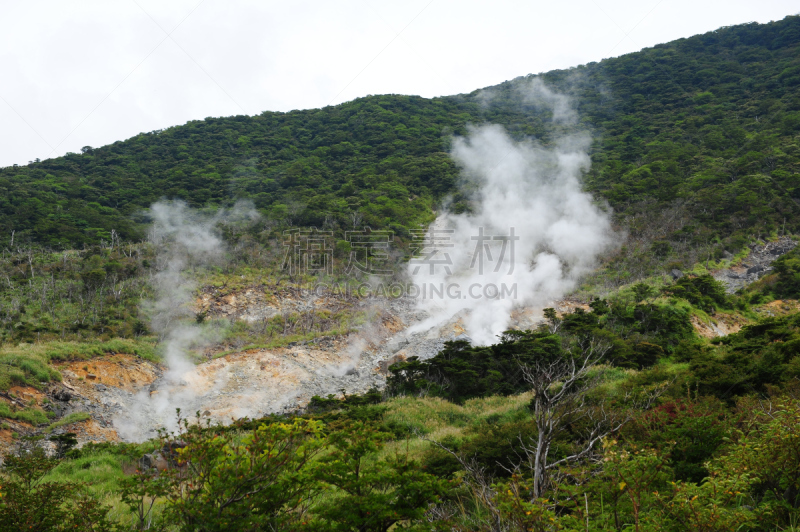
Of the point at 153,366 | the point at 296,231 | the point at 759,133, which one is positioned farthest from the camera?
the point at 759,133

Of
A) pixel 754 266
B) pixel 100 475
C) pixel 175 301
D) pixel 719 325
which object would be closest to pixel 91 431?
pixel 100 475

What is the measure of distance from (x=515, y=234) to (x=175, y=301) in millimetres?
24911

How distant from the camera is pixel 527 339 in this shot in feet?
57.3

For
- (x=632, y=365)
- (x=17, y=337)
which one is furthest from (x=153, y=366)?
(x=632, y=365)

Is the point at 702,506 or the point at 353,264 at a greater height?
the point at 353,264

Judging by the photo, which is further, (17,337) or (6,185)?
(6,185)

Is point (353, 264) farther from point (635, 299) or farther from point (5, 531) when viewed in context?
point (5, 531)

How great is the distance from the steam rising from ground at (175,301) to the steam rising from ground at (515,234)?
12.5 m

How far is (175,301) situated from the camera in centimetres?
2612

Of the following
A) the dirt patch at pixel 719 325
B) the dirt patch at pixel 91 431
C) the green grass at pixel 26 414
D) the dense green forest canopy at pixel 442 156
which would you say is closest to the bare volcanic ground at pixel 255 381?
the dirt patch at pixel 91 431

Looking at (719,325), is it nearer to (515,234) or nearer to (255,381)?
(515,234)

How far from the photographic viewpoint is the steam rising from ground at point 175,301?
1691 cm

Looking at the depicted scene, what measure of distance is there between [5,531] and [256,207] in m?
37.6

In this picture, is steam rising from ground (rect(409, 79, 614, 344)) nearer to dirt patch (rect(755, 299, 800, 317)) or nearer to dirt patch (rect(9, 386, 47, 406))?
dirt patch (rect(755, 299, 800, 317))
